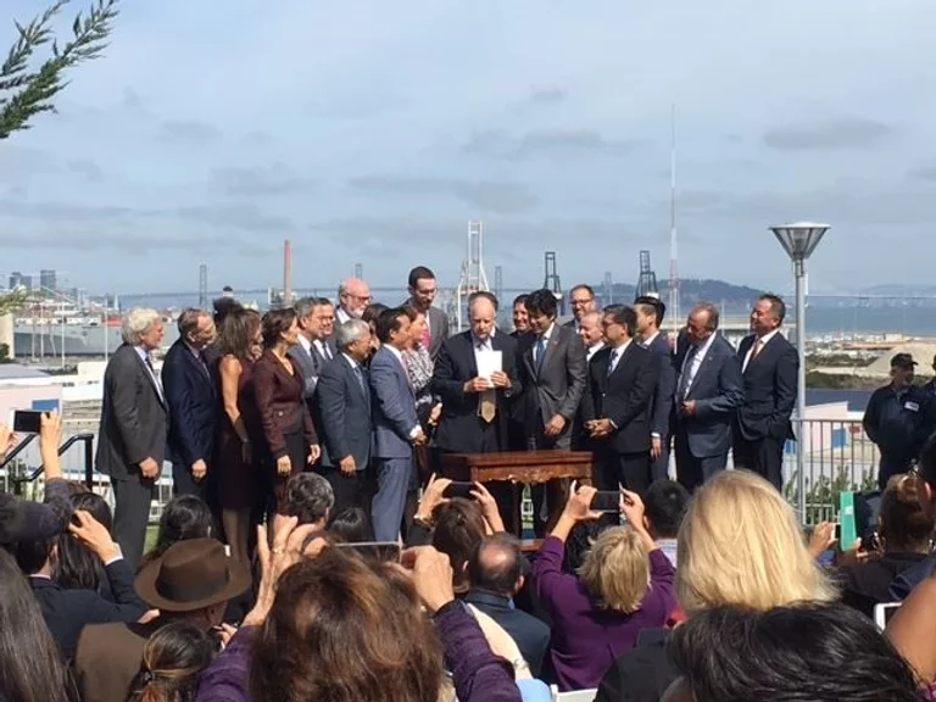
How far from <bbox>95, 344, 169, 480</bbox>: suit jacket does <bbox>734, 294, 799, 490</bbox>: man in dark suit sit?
4584 millimetres

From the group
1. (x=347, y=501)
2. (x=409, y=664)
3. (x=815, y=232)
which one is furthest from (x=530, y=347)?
(x=409, y=664)

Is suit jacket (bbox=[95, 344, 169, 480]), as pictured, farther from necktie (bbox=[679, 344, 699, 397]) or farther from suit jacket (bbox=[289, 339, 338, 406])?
necktie (bbox=[679, 344, 699, 397])

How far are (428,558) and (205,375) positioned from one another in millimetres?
6378

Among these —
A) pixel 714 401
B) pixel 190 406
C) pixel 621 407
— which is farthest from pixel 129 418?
pixel 714 401

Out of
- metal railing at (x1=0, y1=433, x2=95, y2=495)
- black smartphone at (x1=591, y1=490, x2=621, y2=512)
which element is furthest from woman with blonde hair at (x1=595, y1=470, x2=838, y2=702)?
metal railing at (x1=0, y1=433, x2=95, y2=495)

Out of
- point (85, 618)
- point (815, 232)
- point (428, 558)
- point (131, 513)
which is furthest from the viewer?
point (815, 232)

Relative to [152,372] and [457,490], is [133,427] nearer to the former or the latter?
[152,372]

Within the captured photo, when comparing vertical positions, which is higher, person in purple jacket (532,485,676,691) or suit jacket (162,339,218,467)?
suit jacket (162,339,218,467)

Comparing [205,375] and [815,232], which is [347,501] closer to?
[205,375]

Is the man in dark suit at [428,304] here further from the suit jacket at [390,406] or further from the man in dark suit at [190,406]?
the man in dark suit at [190,406]

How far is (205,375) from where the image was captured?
9664 mm

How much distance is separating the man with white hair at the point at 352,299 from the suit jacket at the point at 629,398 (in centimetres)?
208

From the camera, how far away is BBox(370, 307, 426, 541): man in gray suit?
32.3ft

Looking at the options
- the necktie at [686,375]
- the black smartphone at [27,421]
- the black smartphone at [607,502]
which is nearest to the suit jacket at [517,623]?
the black smartphone at [607,502]
